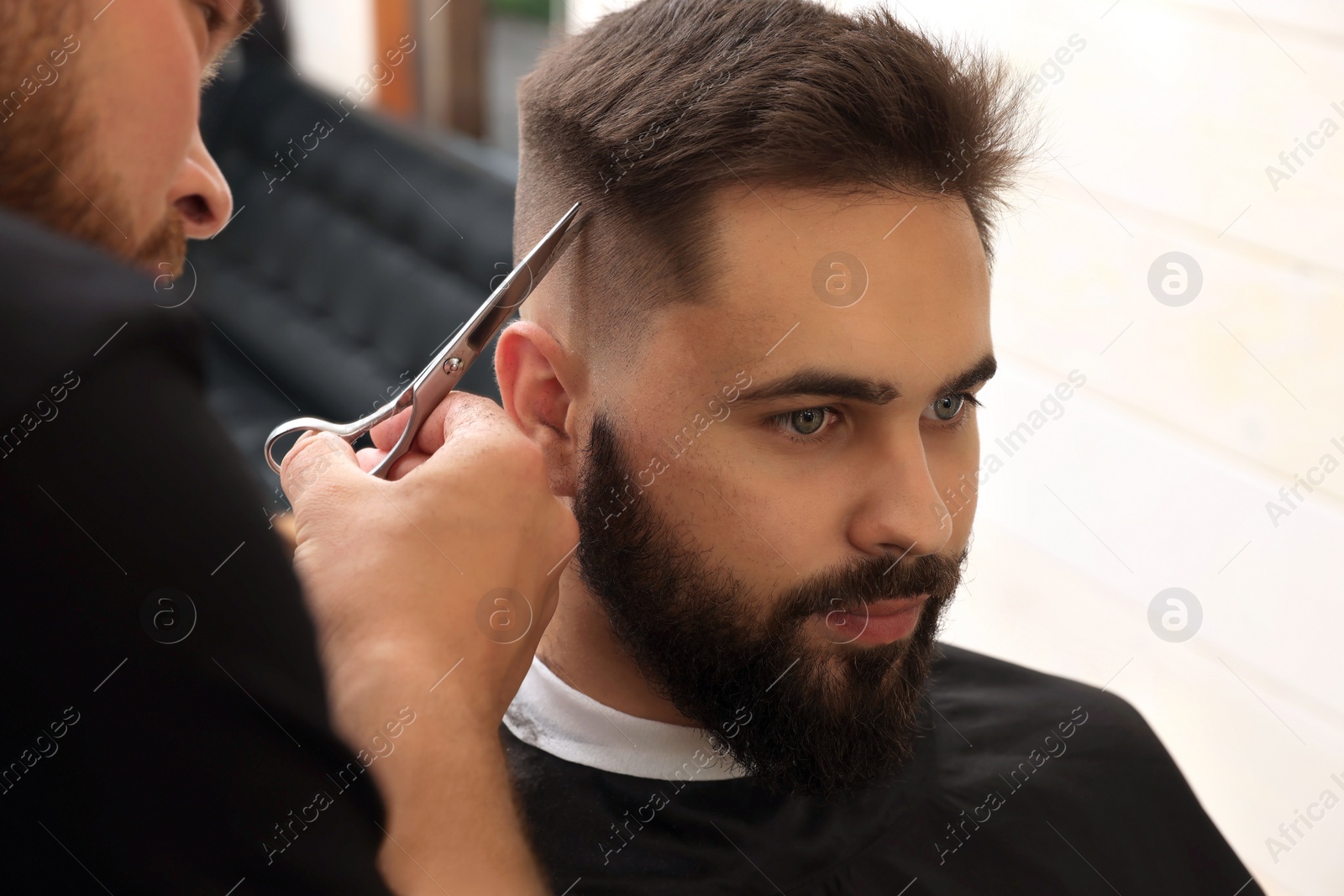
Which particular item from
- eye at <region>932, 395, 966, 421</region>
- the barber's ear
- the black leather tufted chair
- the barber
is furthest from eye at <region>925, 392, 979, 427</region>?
the black leather tufted chair

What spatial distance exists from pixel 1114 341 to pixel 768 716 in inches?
61.8

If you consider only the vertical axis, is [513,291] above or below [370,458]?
above

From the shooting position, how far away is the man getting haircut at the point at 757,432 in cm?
132

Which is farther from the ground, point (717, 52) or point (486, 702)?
point (717, 52)

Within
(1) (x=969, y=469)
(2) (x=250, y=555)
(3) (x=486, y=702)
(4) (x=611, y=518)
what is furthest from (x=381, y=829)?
(1) (x=969, y=469)

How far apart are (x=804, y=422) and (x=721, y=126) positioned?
1.26ft

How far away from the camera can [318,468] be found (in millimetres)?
1146

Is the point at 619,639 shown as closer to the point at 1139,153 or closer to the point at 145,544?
the point at 145,544

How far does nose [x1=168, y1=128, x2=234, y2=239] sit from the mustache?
785mm

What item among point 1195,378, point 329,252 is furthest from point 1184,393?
point 329,252

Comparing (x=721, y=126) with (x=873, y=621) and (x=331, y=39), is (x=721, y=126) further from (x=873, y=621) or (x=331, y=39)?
(x=331, y=39)

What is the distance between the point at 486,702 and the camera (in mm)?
1015

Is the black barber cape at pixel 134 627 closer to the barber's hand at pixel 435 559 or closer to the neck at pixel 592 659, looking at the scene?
the barber's hand at pixel 435 559

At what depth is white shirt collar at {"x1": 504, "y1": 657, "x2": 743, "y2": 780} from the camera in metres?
1.48
